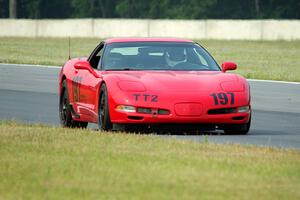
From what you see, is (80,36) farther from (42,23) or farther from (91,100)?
(91,100)

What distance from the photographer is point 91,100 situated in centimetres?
1573

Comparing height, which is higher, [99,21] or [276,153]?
[276,153]

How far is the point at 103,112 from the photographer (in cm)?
1512

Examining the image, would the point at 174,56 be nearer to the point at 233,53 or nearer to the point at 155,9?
the point at 233,53

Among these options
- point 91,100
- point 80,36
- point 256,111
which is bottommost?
point 80,36

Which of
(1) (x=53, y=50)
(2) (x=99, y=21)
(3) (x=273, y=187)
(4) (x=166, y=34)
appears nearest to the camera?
(3) (x=273, y=187)

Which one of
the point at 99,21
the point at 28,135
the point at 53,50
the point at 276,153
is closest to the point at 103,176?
the point at 276,153

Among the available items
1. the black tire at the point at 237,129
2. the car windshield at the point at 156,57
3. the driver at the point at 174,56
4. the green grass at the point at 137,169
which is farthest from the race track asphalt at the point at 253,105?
the green grass at the point at 137,169

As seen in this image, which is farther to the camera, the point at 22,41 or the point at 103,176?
the point at 22,41

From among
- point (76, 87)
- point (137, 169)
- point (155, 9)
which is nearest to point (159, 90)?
point (76, 87)

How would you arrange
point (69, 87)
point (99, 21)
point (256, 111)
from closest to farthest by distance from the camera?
point (69, 87), point (256, 111), point (99, 21)

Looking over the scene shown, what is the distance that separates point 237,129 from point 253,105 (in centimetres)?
708

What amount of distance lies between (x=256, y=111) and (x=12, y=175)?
11174mm

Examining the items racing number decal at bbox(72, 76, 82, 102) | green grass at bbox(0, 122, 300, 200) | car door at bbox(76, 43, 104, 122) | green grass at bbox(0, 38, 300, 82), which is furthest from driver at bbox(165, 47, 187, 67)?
green grass at bbox(0, 38, 300, 82)
